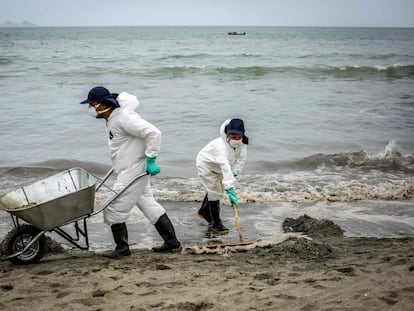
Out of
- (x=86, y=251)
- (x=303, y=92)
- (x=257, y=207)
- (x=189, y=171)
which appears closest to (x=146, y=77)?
(x=303, y=92)

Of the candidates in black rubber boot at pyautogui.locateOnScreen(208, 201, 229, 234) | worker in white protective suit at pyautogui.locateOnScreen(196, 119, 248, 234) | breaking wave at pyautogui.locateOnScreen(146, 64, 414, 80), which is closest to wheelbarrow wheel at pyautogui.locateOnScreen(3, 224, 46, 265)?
worker in white protective suit at pyautogui.locateOnScreen(196, 119, 248, 234)

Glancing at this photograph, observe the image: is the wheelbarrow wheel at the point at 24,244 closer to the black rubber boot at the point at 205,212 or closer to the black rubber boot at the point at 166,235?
the black rubber boot at the point at 166,235

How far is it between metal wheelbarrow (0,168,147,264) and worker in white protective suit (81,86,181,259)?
141 millimetres

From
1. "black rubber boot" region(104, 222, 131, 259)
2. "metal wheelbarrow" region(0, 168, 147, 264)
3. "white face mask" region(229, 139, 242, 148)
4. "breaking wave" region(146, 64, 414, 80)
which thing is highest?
"breaking wave" region(146, 64, 414, 80)

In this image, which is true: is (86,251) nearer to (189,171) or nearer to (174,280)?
(174,280)

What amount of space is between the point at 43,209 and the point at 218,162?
6.80ft

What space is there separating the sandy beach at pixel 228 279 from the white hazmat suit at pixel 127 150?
1.81 feet

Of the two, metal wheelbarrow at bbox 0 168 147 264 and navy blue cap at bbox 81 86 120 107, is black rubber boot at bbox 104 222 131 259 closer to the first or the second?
metal wheelbarrow at bbox 0 168 147 264

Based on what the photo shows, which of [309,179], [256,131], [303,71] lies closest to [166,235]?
[309,179]

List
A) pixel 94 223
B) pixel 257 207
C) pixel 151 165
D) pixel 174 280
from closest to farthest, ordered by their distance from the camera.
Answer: pixel 174 280, pixel 151 165, pixel 94 223, pixel 257 207

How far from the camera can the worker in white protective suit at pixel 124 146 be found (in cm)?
480

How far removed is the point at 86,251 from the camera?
544 cm

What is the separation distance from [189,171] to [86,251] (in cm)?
422

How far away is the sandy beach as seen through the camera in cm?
348
